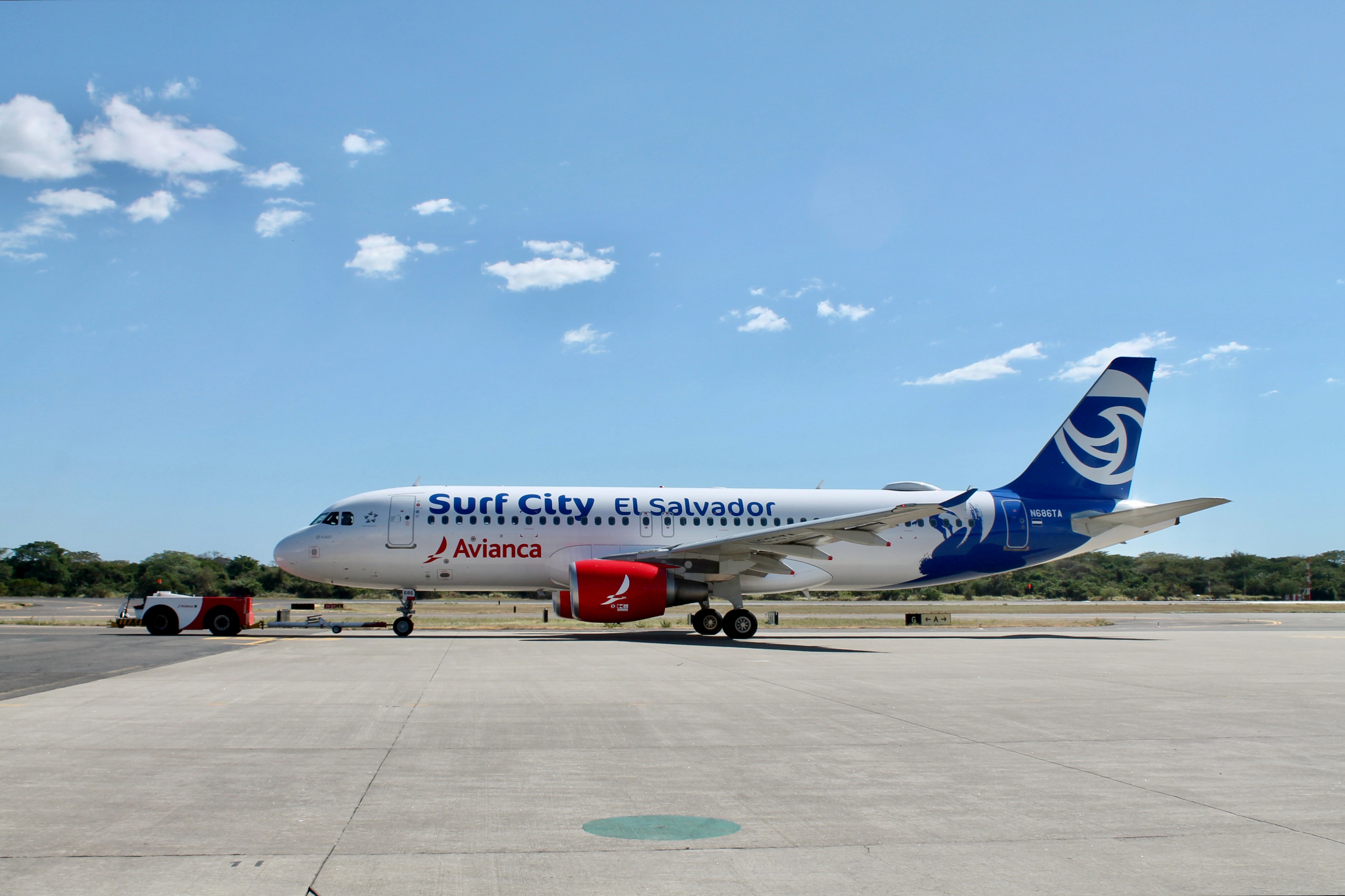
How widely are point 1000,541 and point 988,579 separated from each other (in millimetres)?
45015

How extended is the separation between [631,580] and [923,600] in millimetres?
47236

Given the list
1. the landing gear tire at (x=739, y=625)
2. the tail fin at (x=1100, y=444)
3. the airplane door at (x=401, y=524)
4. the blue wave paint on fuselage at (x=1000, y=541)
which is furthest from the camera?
the tail fin at (x=1100, y=444)

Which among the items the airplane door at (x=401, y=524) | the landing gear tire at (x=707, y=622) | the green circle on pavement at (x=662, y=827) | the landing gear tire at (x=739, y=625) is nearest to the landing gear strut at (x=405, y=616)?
the airplane door at (x=401, y=524)

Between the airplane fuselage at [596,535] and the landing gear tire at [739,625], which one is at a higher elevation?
the airplane fuselage at [596,535]

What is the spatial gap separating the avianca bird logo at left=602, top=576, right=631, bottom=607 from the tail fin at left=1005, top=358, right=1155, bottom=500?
41.3 ft

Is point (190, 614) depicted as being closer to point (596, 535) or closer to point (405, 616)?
point (405, 616)

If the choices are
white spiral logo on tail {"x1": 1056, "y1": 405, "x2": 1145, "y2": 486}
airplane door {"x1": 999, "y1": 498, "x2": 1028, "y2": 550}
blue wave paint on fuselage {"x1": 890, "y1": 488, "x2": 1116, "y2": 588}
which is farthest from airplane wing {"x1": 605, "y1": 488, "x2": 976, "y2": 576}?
white spiral logo on tail {"x1": 1056, "y1": 405, "x2": 1145, "y2": 486}

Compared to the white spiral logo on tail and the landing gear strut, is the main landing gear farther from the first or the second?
the white spiral logo on tail

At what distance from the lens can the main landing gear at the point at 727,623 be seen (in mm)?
21766

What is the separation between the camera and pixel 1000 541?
25.0 metres

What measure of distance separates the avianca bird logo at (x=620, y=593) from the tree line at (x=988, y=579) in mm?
43625

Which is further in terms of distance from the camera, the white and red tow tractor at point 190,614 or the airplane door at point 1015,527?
the airplane door at point 1015,527

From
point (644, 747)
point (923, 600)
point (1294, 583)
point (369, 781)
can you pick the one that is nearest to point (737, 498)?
point (644, 747)

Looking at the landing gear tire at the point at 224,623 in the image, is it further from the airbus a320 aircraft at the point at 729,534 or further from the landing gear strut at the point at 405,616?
the landing gear strut at the point at 405,616
